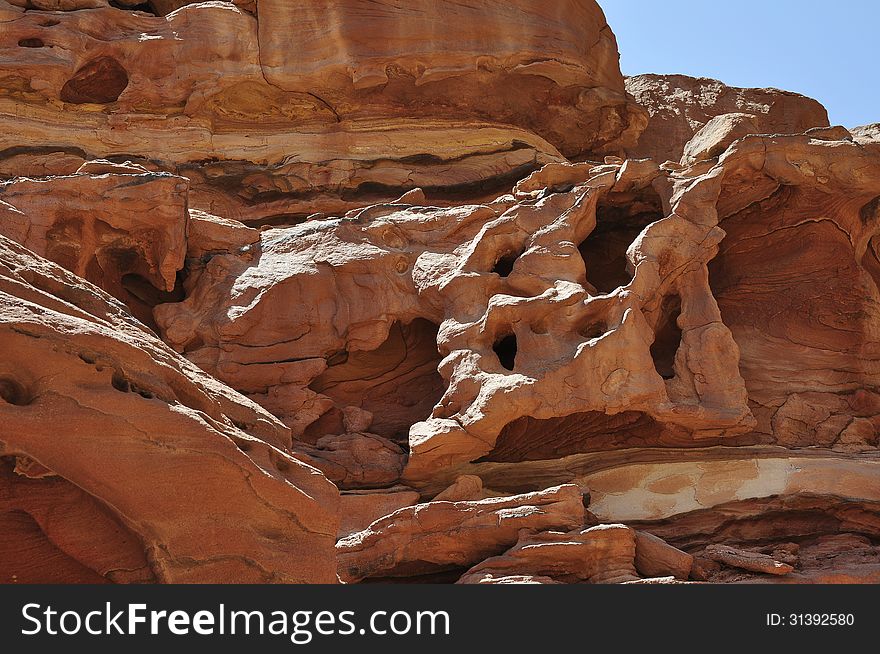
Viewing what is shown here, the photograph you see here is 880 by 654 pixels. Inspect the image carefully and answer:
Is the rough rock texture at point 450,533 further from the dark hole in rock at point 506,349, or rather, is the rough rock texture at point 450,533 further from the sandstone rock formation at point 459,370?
the dark hole in rock at point 506,349

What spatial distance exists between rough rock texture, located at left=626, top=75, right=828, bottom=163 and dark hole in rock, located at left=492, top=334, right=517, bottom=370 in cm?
808

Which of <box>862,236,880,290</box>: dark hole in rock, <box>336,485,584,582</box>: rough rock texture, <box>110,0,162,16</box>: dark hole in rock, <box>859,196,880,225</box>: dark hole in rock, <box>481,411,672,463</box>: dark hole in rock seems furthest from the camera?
<box>110,0,162,16</box>: dark hole in rock

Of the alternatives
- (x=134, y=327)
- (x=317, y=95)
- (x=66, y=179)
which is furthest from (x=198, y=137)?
(x=134, y=327)

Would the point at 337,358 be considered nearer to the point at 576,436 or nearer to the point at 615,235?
the point at 576,436

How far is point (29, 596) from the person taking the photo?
4.64m

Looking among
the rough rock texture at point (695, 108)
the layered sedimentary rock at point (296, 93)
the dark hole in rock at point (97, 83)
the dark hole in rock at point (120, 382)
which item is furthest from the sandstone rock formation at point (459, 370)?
the rough rock texture at point (695, 108)

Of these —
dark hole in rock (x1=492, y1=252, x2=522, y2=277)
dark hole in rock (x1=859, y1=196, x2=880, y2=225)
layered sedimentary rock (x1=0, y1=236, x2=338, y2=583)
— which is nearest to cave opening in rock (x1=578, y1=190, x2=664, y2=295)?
dark hole in rock (x1=492, y1=252, x2=522, y2=277)

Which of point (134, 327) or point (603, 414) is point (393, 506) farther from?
point (134, 327)

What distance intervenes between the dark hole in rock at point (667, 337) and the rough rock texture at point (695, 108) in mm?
7331

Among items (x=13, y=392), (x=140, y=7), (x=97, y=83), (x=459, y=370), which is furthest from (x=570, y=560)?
(x=140, y=7)

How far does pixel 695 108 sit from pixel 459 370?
429 inches

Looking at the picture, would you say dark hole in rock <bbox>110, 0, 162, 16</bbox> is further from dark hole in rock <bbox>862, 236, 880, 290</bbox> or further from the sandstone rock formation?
dark hole in rock <bbox>862, 236, 880, 290</bbox>

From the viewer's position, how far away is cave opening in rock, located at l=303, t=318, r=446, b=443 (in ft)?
35.3

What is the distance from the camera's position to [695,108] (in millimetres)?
18906
